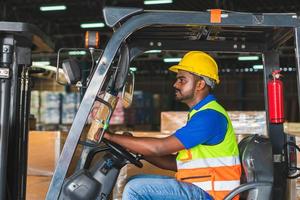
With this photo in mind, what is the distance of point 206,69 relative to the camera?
3.12m

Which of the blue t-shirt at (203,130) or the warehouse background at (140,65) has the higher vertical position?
the warehouse background at (140,65)

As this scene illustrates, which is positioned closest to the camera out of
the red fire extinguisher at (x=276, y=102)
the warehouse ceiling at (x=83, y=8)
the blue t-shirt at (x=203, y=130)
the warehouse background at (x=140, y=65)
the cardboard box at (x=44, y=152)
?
the blue t-shirt at (x=203, y=130)

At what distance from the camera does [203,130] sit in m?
2.94

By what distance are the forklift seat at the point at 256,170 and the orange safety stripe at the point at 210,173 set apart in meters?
0.09

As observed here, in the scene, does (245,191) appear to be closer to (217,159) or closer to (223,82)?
(217,159)

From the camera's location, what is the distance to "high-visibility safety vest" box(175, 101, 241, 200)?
3012mm

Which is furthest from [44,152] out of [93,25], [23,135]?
[93,25]

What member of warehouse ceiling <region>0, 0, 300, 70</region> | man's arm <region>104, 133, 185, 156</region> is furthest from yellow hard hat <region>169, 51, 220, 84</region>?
warehouse ceiling <region>0, 0, 300, 70</region>

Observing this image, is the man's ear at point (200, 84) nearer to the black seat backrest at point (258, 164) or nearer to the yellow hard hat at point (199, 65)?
the yellow hard hat at point (199, 65)

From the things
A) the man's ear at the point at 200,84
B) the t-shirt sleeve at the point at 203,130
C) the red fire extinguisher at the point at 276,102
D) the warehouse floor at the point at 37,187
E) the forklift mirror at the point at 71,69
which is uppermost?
the forklift mirror at the point at 71,69

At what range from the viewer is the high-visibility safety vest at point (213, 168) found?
119 inches

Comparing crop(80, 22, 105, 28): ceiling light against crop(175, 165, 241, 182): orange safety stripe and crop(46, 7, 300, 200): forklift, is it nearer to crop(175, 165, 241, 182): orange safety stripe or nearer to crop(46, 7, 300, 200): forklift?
crop(46, 7, 300, 200): forklift

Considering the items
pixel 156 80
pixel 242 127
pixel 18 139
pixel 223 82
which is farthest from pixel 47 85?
pixel 18 139

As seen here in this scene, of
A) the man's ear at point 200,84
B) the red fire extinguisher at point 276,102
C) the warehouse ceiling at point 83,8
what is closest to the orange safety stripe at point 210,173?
the red fire extinguisher at point 276,102
